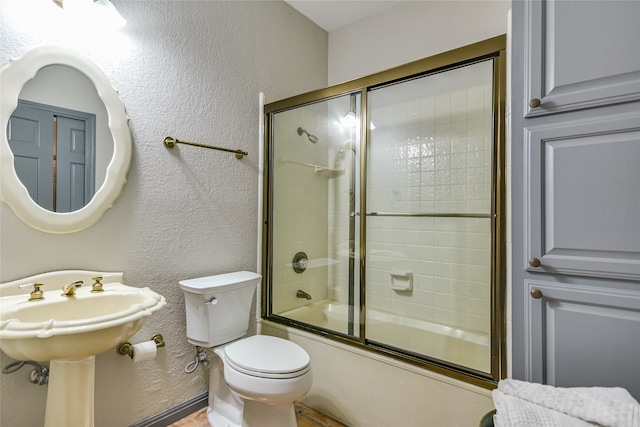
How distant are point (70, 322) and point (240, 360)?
70 centimetres

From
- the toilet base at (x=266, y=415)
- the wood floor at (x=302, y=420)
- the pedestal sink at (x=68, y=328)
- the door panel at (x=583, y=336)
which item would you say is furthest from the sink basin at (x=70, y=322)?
the door panel at (x=583, y=336)

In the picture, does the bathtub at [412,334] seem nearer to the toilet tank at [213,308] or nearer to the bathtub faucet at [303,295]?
the bathtub faucet at [303,295]

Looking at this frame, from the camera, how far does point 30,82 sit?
1.32 meters

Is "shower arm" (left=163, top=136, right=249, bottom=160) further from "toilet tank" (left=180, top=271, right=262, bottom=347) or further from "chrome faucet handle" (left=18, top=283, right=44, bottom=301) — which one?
"chrome faucet handle" (left=18, top=283, right=44, bottom=301)

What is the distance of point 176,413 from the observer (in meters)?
1.76

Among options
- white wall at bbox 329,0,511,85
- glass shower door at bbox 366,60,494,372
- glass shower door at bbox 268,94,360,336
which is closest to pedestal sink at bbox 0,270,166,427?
glass shower door at bbox 268,94,360,336

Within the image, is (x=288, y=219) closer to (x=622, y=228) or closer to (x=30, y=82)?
(x=30, y=82)

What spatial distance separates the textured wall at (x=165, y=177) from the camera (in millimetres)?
1340

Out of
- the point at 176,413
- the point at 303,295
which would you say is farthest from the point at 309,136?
the point at 176,413

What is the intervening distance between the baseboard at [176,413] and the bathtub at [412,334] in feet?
2.19

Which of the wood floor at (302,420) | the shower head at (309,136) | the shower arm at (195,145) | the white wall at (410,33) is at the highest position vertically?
the white wall at (410,33)

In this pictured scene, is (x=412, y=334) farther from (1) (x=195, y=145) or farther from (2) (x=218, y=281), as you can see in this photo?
(1) (x=195, y=145)

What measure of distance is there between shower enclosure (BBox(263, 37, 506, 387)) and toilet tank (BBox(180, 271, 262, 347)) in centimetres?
42

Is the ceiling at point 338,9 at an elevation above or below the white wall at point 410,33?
above
